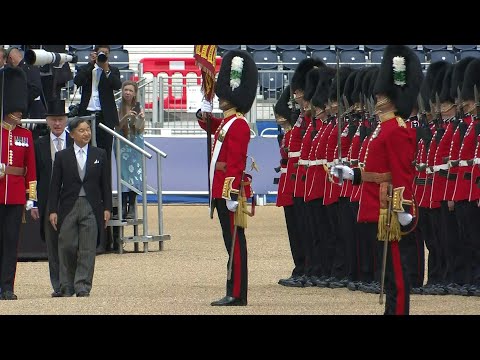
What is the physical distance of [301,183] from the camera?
38.4ft

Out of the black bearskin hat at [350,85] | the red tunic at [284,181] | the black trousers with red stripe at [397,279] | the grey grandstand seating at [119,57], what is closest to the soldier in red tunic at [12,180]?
the red tunic at [284,181]

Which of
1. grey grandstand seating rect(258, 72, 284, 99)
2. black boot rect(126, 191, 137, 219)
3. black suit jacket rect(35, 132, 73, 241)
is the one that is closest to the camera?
black suit jacket rect(35, 132, 73, 241)

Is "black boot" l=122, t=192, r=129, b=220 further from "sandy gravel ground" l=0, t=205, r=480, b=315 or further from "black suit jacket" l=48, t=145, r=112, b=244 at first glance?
"black suit jacket" l=48, t=145, r=112, b=244

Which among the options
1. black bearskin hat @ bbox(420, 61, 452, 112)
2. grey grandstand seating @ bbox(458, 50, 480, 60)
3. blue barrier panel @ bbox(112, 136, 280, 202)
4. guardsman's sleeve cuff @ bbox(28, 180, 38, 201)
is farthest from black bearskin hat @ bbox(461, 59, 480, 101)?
grey grandstand seating @ bbox(458, 50, 480, 60)

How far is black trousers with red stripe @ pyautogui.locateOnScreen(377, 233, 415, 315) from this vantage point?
8.10 m

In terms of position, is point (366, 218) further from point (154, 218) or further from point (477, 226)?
point (154, 218)

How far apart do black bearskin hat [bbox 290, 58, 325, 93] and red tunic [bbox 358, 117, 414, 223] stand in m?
3.70

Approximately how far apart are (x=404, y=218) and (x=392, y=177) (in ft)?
0.87

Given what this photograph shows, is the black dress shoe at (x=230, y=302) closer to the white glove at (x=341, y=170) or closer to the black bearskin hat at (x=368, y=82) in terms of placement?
the white glove at (x=341, y=170)

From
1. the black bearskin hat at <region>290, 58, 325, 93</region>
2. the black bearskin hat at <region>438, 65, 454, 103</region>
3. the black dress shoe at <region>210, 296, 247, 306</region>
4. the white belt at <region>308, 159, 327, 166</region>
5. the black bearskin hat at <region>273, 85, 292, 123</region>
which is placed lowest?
the black dress shoe at <region>210, 296, 247, 306</region>

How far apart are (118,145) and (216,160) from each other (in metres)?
4.65

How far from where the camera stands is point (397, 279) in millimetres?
8094

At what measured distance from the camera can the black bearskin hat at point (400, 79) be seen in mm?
8484

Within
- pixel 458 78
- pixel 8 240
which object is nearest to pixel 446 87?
pixel 458 78
